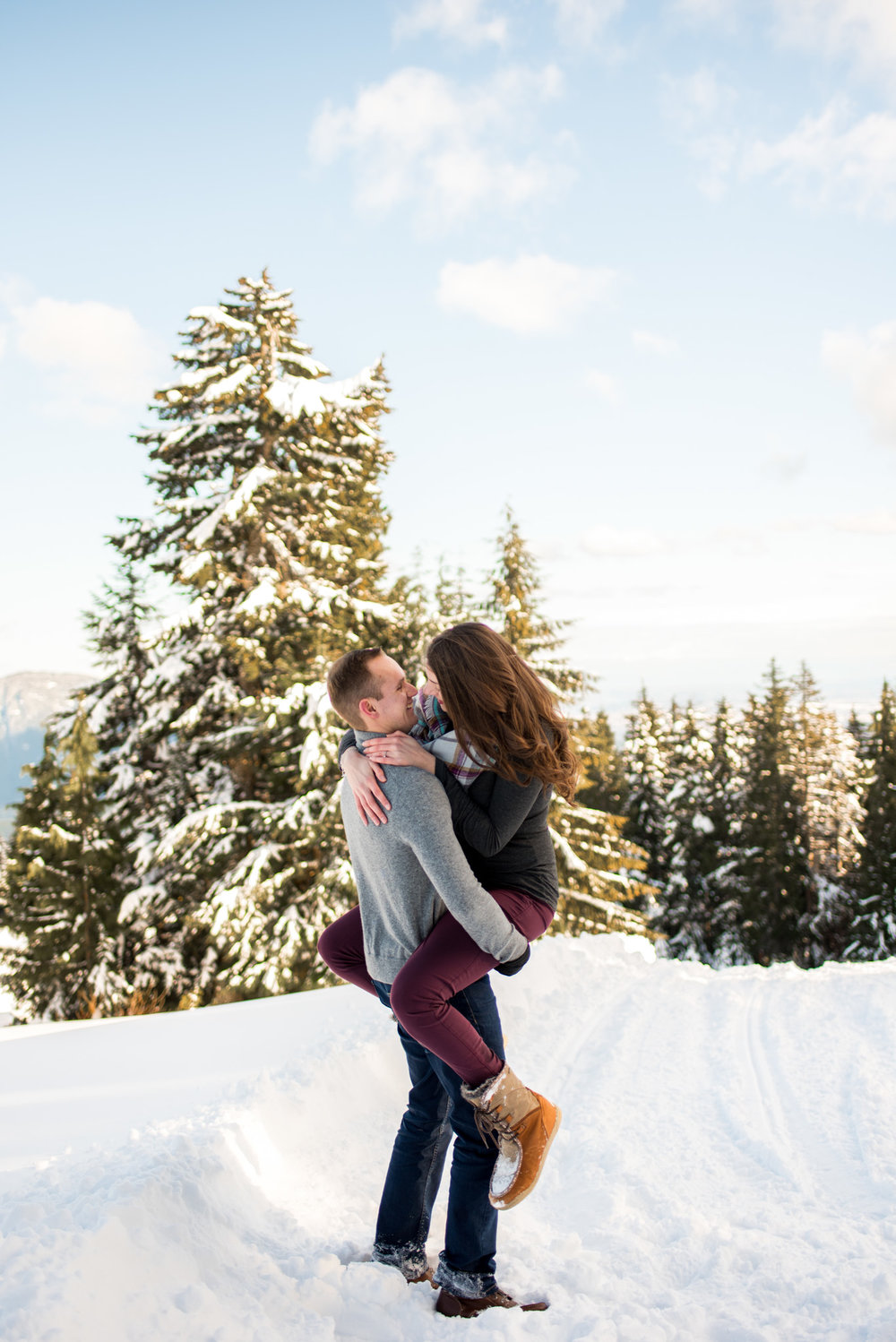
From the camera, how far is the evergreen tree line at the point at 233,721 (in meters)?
12.5

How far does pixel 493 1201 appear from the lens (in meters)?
2.57

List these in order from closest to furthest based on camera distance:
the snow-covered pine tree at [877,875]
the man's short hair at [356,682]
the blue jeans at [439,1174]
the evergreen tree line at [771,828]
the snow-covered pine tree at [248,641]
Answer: the blue jeans at [439,1174] → the man's short hair at [356,682] → the snow-covered pine tree at [248,641] → the snow-covered pine tree at [877,875] → the evergreen tree line at [771,828]

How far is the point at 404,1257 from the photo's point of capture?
2.80 metres

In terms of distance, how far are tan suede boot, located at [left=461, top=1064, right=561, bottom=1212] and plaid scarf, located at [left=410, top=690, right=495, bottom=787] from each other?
3.26ft

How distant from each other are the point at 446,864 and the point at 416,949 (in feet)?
1.34

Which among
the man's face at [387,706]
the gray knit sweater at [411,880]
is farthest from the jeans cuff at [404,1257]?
the man's face at [387,706]

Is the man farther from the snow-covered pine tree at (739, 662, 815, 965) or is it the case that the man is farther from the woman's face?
the snow-covered pine tree at (739, 662, 815, 965)

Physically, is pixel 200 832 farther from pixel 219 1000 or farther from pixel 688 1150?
pixel 688 1150

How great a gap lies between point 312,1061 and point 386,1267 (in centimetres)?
200

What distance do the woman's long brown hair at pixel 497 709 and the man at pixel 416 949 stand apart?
0.22 m

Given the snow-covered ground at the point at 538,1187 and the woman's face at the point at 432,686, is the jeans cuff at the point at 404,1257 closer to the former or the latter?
the snow-covered ground at the point at 538,1187

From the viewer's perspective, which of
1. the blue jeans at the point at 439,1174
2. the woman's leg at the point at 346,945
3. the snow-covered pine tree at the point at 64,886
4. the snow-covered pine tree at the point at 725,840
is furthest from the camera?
the snow-covered pine tree at the point at 725,840

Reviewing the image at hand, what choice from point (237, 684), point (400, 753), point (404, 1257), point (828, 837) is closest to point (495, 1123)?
point (404, 1257)

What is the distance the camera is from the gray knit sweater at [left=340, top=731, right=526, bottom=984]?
250 cm
